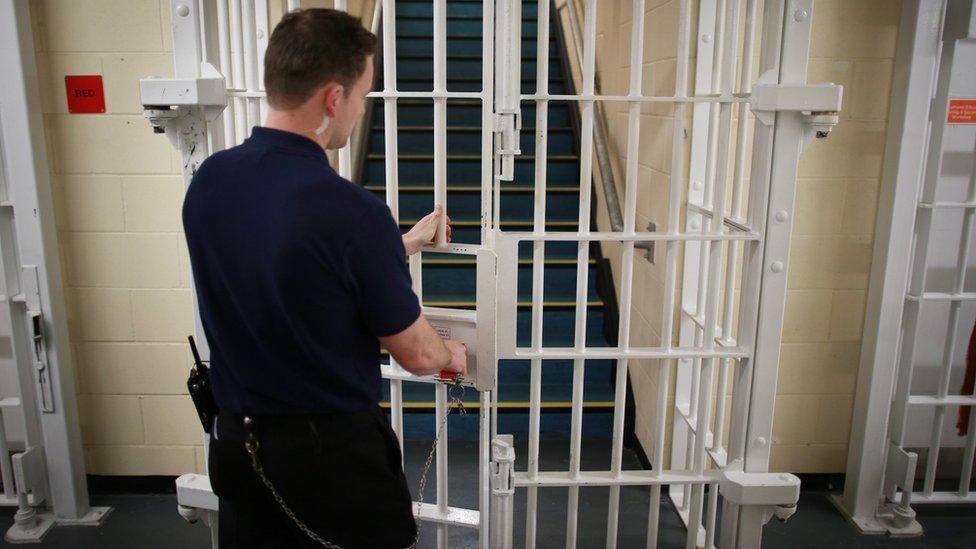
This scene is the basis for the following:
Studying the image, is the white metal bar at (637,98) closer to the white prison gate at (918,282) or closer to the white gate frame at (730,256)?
the white gate frame at (730,256)

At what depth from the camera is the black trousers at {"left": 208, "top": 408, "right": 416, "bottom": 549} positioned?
1.38 metres

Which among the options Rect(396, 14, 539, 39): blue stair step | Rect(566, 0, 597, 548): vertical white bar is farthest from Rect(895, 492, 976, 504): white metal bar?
Rect(396, 14, 539, 39): blue stair step

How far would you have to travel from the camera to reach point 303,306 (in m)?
1.26

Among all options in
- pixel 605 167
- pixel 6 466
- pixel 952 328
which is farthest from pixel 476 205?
pixel 6 466

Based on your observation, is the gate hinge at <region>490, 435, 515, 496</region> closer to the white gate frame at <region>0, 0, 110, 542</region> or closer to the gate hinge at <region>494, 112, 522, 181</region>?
the gate hinge at <region>494, 112, 522, 181</region>

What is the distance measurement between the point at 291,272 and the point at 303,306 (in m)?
0.07

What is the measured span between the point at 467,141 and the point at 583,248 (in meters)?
2.78

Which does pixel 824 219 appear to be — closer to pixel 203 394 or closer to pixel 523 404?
pixel 523 404

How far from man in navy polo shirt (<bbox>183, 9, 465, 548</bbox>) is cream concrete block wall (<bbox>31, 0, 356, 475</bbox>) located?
5.04ft

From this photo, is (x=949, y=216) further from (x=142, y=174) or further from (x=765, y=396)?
(x=142, y=174)

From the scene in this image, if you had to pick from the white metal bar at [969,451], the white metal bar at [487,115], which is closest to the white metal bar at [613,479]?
the white metal bar at [487,115]

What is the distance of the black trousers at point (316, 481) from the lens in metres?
1.38

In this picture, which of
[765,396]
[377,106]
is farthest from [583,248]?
[377,106]

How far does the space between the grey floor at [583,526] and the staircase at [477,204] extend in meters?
0.39
